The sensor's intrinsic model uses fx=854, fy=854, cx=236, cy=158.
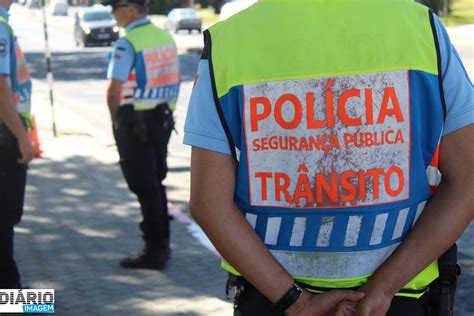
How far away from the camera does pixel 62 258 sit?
6.37m

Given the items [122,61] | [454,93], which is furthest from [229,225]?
[122,61]

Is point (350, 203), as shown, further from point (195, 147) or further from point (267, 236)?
point (195, 147)

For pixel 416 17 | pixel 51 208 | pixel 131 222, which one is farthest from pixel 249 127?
pixel 51 208

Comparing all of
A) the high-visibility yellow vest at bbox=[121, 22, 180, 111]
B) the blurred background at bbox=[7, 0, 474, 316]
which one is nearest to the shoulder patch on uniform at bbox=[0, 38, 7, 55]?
the blurred background at bbox=[7, 0, 474, 316]

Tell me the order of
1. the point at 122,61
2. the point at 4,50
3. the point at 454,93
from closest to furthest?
A: the point at 454,93 → the point at 4,50 → the point at 122,61

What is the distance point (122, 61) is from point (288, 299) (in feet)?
13.2

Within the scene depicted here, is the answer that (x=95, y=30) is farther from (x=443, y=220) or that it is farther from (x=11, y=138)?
(x=443, y=220)

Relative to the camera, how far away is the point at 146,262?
614 cm

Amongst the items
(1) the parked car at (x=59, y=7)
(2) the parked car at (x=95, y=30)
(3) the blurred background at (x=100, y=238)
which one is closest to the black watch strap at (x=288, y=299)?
(3) the blurred background at (x=100, y=238)

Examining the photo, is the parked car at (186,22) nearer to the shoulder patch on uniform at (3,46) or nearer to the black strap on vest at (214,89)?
the shoulder patch on uniform at (3,46)

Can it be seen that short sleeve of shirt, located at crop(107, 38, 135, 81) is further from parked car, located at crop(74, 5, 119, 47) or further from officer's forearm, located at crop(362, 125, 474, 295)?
parked car, located at crop(74, 5, 119, 47)

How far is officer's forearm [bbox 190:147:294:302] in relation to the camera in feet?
7.36

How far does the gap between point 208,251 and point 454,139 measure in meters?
4.43

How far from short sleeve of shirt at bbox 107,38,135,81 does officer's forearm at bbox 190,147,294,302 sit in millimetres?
3820
